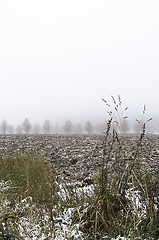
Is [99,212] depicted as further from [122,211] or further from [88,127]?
[88,127]

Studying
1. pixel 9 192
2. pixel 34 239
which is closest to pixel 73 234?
pixel 34 239

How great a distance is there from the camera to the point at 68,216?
2635 mm

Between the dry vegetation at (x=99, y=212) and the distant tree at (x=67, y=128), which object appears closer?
the dry vegetation at (x=99, y=212)

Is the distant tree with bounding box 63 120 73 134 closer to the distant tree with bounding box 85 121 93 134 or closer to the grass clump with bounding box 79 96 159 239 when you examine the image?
the distant tree with bounding box 85 121 93 134

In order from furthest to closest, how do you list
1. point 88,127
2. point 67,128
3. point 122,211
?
1. point 88,127
2. point 67,128
3. point 122,211

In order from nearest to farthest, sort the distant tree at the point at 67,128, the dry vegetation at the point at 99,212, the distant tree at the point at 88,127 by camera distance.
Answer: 1. the dry vegetation at the point at 99,212
2. the distant tree at the point at 67,128
3. the distant tree at the point at 88,127

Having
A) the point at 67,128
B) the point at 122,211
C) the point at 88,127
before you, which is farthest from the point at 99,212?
the point at 88,127

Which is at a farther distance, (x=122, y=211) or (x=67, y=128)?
(x=67, y=128)

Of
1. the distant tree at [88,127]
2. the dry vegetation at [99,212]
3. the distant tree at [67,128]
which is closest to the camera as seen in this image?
the dry vegetation at [99,212]

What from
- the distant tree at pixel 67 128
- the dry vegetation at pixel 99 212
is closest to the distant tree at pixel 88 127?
the distant tree at pixel 67 128

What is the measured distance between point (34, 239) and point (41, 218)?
447 mm

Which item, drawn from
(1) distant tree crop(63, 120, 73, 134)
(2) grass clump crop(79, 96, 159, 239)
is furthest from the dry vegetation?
(1) distant tree crop(63, 120, 73, 134)

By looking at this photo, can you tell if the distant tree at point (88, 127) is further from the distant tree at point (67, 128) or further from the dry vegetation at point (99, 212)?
the dry vegetation at point (99, 212)

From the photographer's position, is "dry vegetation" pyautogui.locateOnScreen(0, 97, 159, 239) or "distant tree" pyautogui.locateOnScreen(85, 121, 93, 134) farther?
"distant tree" pyautogui.locateOnScreen(85, 121, 93, 134)
